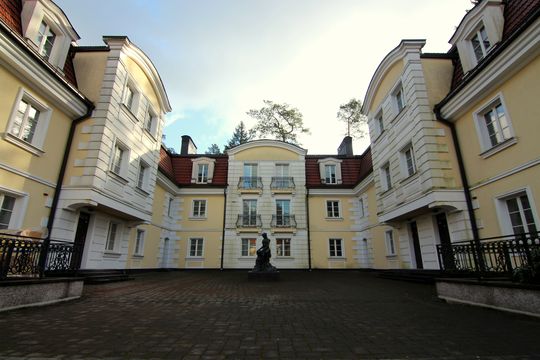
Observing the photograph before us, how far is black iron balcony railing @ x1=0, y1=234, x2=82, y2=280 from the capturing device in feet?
17.1

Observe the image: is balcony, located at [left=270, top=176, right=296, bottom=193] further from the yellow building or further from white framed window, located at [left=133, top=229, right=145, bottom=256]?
the yellow building

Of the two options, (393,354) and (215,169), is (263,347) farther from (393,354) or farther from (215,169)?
(215,169)

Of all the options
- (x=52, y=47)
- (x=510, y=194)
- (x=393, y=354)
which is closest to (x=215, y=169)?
(x=52, y=47)

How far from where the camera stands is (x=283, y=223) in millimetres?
20781

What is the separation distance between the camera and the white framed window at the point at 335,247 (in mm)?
20453

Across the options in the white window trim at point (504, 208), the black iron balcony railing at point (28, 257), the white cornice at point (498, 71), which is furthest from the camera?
the white window trim at point (504, 208)

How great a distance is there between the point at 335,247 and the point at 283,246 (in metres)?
4.11

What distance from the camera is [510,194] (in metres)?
7.85

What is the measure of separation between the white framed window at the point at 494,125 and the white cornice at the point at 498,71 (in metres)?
0.50

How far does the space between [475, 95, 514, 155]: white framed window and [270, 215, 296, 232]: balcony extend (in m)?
13.8

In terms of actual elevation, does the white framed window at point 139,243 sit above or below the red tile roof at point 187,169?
below

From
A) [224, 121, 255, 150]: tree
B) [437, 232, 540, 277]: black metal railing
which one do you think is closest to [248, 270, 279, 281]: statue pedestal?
[437, 232, 540, 277]: black metal railing

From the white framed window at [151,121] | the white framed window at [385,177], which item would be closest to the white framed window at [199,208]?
the white framed window at [151,121]

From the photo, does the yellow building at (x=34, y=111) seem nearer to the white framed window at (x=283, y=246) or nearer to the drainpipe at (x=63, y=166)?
the drainpipe at (x=63, y=166)
